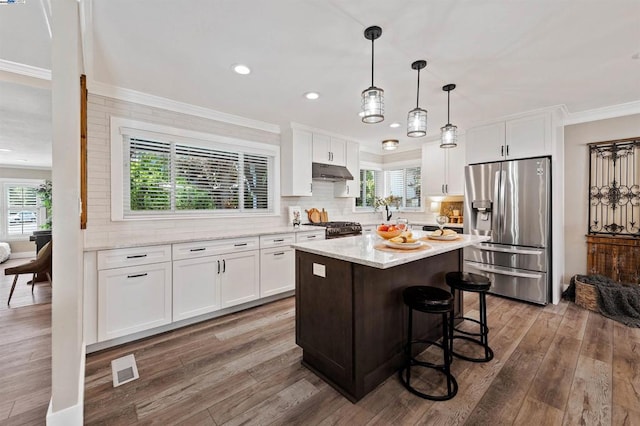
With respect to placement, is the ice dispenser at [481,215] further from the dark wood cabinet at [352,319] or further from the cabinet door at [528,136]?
the dark wood cabinet at [352,319]

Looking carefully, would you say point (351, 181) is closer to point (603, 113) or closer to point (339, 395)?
point (603, 113)

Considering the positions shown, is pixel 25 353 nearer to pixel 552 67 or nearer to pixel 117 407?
pixel 117 407

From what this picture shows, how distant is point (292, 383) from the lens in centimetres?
211

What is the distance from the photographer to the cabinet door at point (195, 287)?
2984 mm

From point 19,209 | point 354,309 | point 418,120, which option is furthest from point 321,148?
point 19,209

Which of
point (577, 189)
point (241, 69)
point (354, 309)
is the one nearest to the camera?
point (354, 309)

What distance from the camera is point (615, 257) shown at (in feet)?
12.0

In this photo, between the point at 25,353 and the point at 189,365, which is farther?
the point at 25,353

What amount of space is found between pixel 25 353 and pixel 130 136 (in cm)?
229

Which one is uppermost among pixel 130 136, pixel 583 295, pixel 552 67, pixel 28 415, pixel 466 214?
pixel 552 67

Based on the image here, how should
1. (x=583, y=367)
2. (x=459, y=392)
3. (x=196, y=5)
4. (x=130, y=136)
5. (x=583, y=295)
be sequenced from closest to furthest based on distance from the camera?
(x=196, y=5), (x=459, y=392), (x=583, y=367), (x=130, y=136), (x=583, y=295)

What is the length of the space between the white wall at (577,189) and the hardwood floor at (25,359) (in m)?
5.92

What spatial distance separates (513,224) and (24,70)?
5611mm

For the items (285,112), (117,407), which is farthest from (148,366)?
(285,112)
